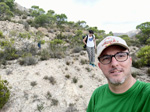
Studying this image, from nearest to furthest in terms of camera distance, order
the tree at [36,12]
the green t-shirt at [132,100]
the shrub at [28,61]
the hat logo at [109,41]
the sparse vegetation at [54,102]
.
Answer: the green t-shirt at [132,100] < the hat logo at [109,41] < the sparse vegetation at [54,102] < the shrub at [28,61] < the tree at [36,12]

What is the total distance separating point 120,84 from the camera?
1.05 m

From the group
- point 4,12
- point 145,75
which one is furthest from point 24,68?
point 4,12

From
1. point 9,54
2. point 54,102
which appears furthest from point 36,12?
point 54,102

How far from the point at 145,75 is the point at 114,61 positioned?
6.32m

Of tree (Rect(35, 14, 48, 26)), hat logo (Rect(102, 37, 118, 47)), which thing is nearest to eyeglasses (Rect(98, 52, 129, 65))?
hat logo (Rect(102, 37, 118, 47))

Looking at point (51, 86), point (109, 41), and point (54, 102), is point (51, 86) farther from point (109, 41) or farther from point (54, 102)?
point (109, 41)

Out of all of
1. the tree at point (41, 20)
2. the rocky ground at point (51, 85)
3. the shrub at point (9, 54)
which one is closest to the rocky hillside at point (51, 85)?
the rocky ground at point (51, 85)

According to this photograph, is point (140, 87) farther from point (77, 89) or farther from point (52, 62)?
point (52, 62)

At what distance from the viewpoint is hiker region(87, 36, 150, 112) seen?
92 centimetres

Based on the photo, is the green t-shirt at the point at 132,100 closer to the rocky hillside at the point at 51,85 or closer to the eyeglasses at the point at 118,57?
the eyeglasses at the point at 118,57

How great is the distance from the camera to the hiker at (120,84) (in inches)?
36.1

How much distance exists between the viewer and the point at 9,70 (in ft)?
16.6

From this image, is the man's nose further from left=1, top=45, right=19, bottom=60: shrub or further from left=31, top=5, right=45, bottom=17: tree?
left=31, top=5, right=45, bottom=17: tree

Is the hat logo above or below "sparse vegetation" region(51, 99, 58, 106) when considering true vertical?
above
